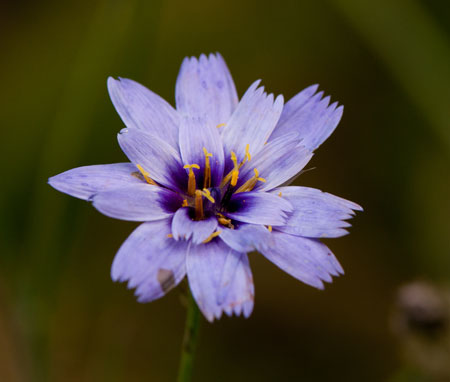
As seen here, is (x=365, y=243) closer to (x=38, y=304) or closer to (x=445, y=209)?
(x=445, y=209)

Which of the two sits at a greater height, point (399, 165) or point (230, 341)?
point (399, 165)

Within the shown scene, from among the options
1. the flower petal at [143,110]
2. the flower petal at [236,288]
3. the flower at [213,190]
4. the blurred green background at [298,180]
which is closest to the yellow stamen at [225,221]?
the flower at [213,190]

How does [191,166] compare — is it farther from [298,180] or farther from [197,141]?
[298,180]

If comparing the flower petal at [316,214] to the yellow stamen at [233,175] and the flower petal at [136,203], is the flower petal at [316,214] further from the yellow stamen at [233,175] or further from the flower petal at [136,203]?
the flower petal at [136,203]

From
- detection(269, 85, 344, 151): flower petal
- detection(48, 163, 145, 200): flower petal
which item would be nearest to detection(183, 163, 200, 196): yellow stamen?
detection(48, 163, 145, 200): flower petal

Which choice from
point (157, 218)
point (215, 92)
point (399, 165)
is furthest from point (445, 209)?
point (157, 218)

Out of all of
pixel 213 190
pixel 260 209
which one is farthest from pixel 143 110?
pixel 260 209

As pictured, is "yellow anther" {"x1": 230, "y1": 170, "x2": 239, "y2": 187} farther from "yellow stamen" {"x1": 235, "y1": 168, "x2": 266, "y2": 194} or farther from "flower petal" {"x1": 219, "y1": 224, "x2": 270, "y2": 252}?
"flower petal" {"x1": 219, "y1": 224, "x2": 270, "y2": 252}
